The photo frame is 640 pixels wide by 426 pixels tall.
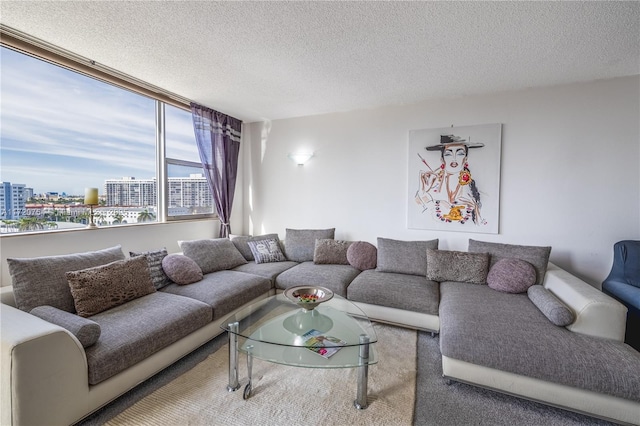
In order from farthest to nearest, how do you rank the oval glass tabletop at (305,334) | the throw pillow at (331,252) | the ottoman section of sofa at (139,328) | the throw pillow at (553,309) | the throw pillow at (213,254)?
the throw pillow at (331,252) → the throw pillow at (213,254) → the throw pillow at (553,309) → the oval glass tabletop at (305,334) → the ottoman section of sofa at (139,328)

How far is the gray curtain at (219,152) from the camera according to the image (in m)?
3.37

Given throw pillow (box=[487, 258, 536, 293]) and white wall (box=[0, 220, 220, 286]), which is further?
throw pillow (box=[487, 258, 536, 293])

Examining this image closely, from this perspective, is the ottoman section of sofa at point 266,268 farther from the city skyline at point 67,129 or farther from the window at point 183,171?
the city skyline at point 67,129

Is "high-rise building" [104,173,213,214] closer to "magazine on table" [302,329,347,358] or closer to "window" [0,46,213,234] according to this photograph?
"window" [0,46,213,234]

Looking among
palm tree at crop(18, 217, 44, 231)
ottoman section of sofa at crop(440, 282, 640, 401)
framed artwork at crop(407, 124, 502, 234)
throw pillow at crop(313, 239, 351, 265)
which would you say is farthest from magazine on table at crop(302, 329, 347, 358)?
palm tree at crop(18, 217, 44, 231)

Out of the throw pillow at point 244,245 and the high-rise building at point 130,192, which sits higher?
the high-rise building at point 130,192

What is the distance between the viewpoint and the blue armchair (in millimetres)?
1930

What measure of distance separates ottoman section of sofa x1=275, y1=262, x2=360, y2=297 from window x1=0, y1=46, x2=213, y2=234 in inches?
63.2

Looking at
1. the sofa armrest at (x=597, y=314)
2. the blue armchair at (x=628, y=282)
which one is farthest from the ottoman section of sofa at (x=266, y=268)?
the blue armchair at (x=628, y=282)

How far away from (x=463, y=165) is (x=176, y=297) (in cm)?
307

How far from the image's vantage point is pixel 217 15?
1682 millimetres

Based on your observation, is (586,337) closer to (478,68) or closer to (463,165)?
(463,165)

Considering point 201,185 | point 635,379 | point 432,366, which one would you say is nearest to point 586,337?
point 635,379

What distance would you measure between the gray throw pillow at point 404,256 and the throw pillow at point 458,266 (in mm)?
105
